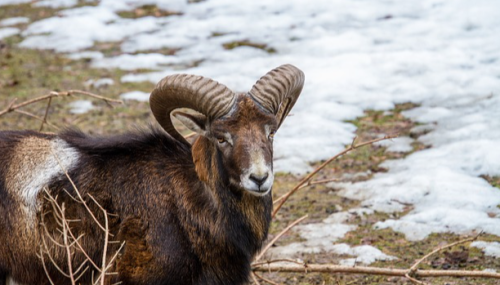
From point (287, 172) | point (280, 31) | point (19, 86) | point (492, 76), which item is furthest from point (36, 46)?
point (492, 76)

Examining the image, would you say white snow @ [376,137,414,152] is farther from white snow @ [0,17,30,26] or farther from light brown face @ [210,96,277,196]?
white snow @ [0,17,30,26]

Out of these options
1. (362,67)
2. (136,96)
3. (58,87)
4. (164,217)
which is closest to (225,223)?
(164,217)

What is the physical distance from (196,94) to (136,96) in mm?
7575

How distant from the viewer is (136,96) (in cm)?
1361

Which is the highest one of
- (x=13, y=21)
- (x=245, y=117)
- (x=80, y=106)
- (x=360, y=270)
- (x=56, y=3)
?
(x=245, y=117)

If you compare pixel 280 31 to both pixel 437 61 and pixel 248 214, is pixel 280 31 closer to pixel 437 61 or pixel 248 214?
pixel 437 61

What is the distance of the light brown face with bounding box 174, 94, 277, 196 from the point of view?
229 inches

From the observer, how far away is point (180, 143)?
6855mm

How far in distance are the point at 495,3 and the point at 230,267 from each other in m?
12.1

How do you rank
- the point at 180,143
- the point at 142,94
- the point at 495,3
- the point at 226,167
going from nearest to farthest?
1. the point at 226,167
2. the point at 180,143
3. the point at 142,94
4. the point at 495,3

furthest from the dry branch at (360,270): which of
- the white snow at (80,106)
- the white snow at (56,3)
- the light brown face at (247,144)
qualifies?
the white snow at (56,3)

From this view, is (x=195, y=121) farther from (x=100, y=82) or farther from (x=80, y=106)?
(x=100, y=82)

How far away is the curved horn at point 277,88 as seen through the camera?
6270 millimetres

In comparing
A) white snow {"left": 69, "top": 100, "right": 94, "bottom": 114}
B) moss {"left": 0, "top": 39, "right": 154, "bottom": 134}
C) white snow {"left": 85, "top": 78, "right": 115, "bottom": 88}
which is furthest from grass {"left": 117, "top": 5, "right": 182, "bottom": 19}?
white snow {"left": 69, "top": 100, "right": 94, "bottom": 114}
